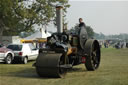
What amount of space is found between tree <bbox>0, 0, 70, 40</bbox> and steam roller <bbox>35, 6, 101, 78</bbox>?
23.6 meters

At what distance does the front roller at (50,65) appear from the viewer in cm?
947

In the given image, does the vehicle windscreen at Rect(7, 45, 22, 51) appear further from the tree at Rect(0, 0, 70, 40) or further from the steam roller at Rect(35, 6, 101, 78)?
the tree at Rect(0, 0, 70, 40)

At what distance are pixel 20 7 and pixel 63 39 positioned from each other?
85.8ft

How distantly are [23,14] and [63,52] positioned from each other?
25766 mm

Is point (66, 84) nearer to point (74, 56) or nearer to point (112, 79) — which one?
point (112, 79)

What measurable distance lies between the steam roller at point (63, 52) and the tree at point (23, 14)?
23.6 m

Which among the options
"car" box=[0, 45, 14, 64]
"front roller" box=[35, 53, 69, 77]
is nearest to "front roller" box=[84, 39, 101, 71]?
"front roller" box=[35, 53, 69, 77]

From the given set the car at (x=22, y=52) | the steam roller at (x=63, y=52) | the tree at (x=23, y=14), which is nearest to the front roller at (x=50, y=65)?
the steam roller at (x=63, y=52)

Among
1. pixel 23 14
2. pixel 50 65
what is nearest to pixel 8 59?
pixel 50 65

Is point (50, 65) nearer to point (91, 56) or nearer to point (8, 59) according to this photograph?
point (91, 56)

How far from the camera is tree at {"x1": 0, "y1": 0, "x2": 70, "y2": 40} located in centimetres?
3469

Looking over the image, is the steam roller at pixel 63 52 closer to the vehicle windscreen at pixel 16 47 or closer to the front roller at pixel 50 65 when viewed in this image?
the front roller at pixel 50 65

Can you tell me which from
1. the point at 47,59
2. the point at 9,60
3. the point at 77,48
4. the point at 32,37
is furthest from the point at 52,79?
the point at 32,37

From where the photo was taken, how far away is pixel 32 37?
1268 inches
